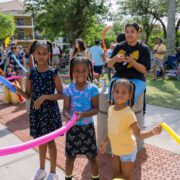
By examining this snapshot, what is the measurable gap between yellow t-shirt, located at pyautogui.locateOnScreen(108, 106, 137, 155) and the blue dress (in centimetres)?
77

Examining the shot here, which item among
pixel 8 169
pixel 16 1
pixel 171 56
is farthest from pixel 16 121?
pixel 16 1

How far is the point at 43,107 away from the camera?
3113 millimetres

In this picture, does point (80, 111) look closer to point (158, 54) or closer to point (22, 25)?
point (158, 54)

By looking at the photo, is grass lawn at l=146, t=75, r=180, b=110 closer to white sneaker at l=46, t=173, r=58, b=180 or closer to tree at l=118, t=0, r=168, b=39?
white sneaker at l=46, t=173, r=58, b=180

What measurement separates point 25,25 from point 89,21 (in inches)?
1909

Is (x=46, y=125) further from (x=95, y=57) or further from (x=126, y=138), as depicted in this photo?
(x=95, y=57)

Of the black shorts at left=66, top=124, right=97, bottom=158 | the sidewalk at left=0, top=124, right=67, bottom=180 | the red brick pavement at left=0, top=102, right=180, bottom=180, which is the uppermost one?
the black shorts at left=66, top=124, right=97, bottom=158

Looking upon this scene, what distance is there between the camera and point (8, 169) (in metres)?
3.83

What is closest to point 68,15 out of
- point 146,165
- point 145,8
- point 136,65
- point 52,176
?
point 145,8

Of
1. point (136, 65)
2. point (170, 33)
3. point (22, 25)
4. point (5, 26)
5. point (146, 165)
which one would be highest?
point (22, 25)

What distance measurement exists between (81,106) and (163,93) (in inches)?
238

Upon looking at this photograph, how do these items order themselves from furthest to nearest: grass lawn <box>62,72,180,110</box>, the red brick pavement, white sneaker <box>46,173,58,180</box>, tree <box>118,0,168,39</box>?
tree <box>118,0,168,39</box> → grass lawn <box>62,72,180,110</box> → the red brick pavement → white sneaker <box>46,173,58,180</box>

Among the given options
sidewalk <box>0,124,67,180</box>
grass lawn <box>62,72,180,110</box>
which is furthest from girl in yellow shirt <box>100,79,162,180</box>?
grass lawn <box>62,72,180,110</box>

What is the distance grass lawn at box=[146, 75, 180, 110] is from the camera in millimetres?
7170
